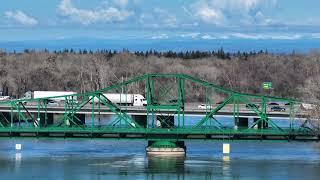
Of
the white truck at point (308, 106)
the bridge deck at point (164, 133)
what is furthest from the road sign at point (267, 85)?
the bridge deck at point (164, 133)

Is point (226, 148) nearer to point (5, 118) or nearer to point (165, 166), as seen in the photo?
point (165, 166)

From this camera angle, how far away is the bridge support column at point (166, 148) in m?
91.8

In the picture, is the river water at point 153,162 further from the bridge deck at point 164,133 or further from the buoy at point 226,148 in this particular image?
the bridge deck at point 164,133

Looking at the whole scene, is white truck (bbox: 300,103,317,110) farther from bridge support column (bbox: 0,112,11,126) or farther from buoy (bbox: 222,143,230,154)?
bridge support column (bbox: 0,112,11,126)

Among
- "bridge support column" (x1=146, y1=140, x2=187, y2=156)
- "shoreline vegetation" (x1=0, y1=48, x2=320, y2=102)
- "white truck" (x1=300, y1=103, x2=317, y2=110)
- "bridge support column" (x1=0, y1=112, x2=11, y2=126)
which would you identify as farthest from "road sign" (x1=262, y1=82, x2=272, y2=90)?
"bridge support column" (x1=146, y1=140, x2=187, y2=156)

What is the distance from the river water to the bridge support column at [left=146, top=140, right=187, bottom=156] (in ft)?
2.94

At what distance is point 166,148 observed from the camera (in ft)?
304

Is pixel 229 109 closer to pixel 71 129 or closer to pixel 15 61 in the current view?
pixel 71 129

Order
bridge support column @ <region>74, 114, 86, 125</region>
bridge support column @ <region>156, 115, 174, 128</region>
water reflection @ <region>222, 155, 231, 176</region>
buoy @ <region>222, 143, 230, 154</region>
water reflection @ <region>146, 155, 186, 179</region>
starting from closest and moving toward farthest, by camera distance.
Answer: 1. water reflection @ <region>222, 155, 231, 176</region>
2. water reflection @ <region>146, 155, 186, 179</region>
3. buoy @ <region>222, 143, 230, 154</region>
4. bridge support column @ <region>156, 115, 174, 128</region>
5. bridge support column @ <region>74, 114, 86, 125</region>

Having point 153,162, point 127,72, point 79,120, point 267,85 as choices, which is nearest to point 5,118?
point 79,120

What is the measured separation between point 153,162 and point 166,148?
674cm

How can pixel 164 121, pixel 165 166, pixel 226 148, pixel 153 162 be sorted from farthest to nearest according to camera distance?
pixel 164 121 → pixel 226 148 → pixel 153 162 → pixel 165 166

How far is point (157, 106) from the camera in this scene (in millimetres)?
96500

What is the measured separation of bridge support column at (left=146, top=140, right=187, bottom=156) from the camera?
91812mm
